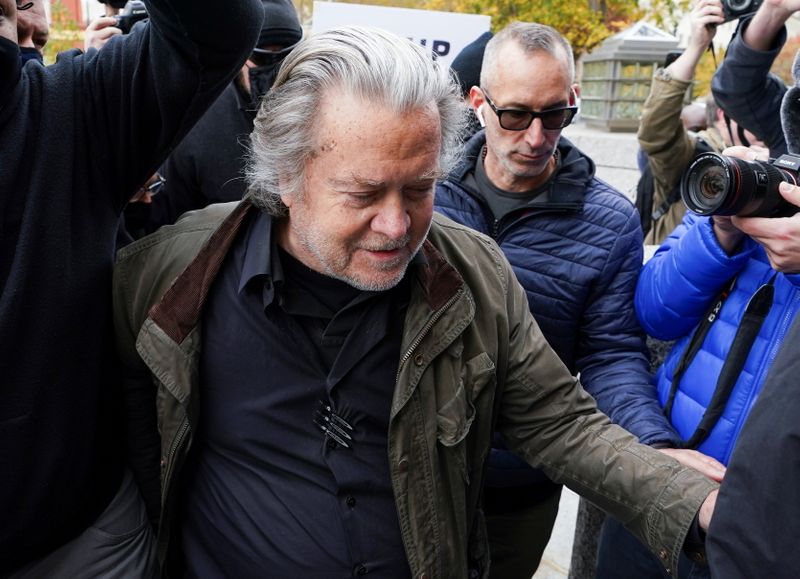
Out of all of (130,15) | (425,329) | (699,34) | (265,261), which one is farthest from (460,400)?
(699,34)

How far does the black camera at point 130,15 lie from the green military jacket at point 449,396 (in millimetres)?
1261

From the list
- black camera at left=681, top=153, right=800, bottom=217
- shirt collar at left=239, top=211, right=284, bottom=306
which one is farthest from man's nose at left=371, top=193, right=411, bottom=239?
black camera at left=681, top=153, right=800, bottom=217

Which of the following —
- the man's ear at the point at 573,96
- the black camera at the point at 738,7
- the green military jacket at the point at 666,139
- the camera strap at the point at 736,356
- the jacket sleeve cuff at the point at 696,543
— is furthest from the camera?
the green military jacket at the point at 666,139

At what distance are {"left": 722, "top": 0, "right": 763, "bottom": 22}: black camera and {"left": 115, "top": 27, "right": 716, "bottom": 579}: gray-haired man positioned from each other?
180 centimetres

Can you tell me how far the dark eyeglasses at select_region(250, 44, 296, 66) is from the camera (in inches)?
131

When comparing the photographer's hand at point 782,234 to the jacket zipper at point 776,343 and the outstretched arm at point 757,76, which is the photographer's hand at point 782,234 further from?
the outstretched arm at point 757,76

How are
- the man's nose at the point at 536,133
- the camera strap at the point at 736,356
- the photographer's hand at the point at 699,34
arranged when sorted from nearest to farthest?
the camera strap at the point at 736,356
the man's nose at the point at 536,133
the photographer's hand at the point at 699,34

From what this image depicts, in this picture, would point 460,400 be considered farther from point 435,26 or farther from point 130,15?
point 435,26

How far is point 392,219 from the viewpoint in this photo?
5.52 feet

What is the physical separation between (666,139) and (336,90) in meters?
2.49

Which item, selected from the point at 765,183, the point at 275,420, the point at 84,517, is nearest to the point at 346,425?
the point at 275,420

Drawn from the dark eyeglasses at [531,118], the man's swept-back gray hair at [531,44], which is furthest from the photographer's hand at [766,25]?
the dark eyeglasses at [531,118]

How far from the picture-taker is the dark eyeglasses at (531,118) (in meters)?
2.48

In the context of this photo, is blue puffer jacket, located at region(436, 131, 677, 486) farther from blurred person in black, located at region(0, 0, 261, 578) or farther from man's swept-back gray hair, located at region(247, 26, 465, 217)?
blurred person in black, located at region(0, 0, 261, 578)
